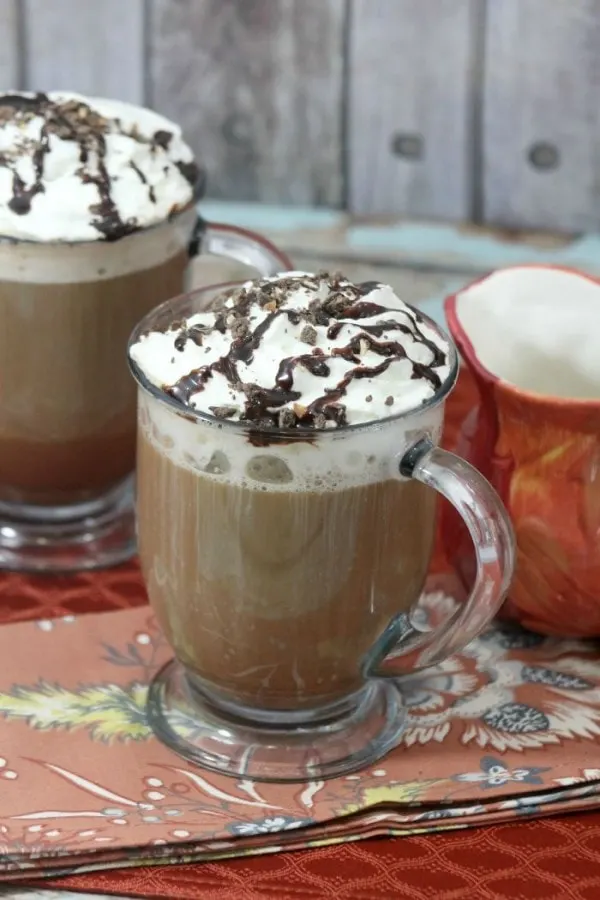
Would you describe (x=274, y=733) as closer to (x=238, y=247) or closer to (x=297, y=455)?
(x=297, y=455)

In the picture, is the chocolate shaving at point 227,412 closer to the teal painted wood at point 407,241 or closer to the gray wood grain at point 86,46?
the teal painted wood at point 407,241

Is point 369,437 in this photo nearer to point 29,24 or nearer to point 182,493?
point 182,493

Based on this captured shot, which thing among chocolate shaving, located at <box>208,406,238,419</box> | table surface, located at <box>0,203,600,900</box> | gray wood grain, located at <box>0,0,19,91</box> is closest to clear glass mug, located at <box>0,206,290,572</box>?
chocolate shaving, located at <box>208,406,238,419</box>

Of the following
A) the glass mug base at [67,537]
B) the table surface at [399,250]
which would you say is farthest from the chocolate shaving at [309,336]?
the table surface at [399,250]

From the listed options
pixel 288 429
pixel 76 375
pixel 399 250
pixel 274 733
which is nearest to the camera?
pixel 288 429

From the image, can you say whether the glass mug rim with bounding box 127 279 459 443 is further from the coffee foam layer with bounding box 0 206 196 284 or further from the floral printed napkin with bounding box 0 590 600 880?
the floral printed napkin with bounding box 0 590 600 880

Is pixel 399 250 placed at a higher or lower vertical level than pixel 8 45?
lower

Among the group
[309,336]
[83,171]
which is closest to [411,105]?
[83,171]

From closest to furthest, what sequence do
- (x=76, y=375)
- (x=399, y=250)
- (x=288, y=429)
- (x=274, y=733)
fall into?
(x=288, y=429) → (x=274, y=733) → (x=76, y=375) → (x=399, y=250)
